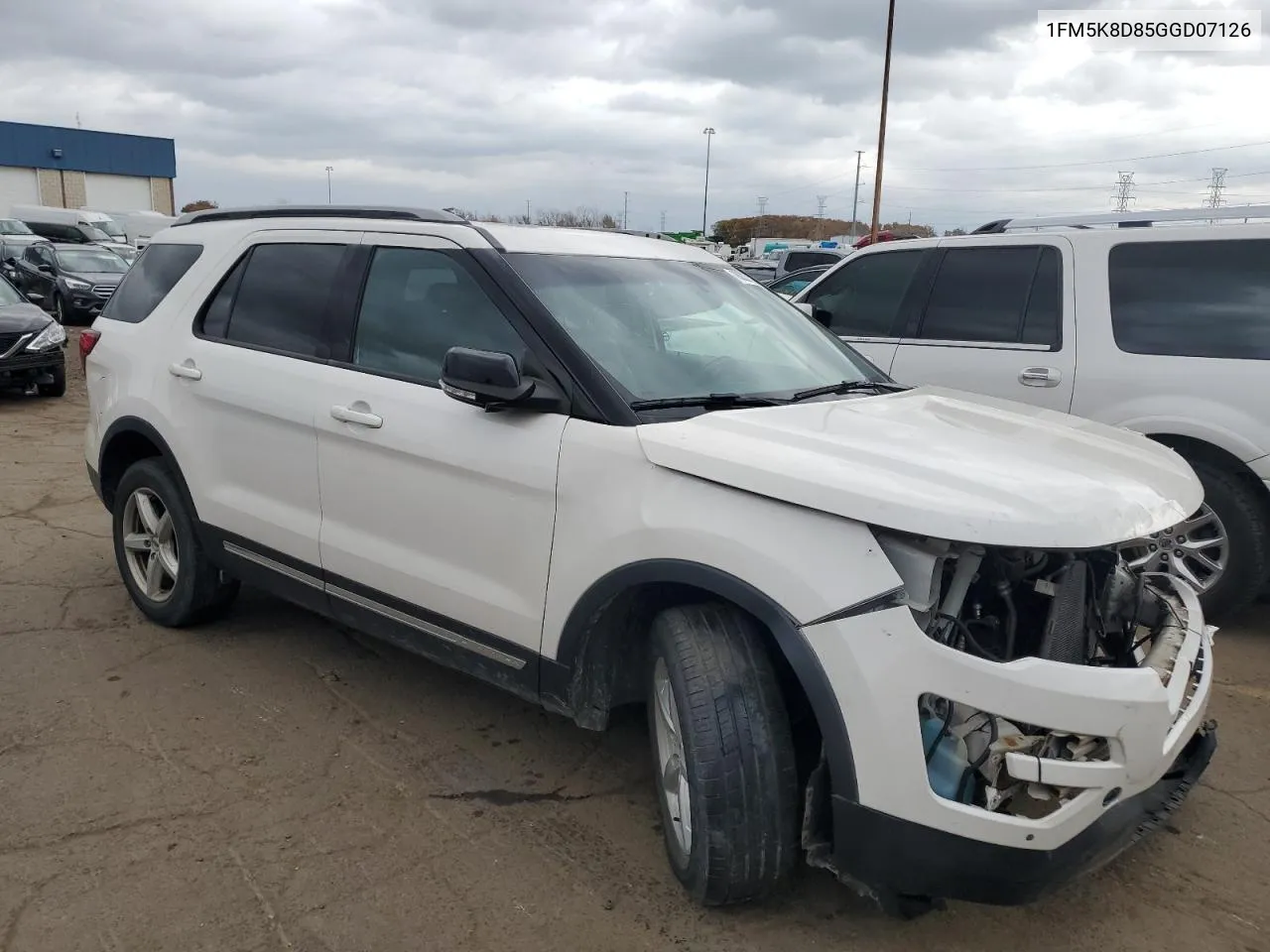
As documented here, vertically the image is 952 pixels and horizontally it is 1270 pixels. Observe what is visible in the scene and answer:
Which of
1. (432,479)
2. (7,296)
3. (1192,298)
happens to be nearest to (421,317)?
(432,479)

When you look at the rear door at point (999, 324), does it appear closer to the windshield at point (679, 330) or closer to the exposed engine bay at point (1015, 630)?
the windshield at point (679, 330)

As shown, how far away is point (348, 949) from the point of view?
8.71 ft

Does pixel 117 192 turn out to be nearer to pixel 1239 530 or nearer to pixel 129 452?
pixel 129 452

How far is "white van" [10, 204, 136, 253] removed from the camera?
3228cm

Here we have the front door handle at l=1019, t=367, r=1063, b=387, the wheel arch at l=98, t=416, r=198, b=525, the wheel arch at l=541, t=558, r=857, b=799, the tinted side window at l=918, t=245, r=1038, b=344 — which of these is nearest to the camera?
the wheel arch at l=541, t=558, r=857, b=799

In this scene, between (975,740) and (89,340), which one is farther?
(89,340)

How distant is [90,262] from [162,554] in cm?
1778

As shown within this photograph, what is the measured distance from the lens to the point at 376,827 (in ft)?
10.5

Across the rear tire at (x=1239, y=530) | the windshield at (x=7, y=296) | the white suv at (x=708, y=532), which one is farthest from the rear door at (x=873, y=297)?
the windshield at (x=7, y=296)

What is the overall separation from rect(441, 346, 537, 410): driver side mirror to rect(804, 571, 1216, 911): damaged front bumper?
3.80 ft

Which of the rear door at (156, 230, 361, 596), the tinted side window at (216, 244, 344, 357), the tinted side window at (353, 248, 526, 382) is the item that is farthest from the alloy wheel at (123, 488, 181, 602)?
the tinted side window at (353, 248, 526, 382)

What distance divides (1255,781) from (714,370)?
247 centimetres

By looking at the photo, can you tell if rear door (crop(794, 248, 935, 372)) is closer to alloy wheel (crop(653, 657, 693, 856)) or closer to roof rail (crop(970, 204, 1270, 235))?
roof rail (crop(970, 204, 1270, 235))

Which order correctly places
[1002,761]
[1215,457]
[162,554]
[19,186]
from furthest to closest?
[19,186], [1215,457], [162,554], [1002,761]
